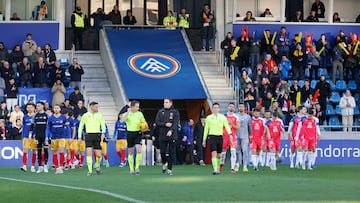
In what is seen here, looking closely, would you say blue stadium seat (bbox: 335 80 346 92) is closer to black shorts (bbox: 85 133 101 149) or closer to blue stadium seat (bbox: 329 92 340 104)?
blue stadium seat (bbox: 329 92 340 104)

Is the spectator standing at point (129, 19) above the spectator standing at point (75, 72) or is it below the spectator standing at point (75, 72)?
above

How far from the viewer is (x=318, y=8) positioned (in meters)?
49.0

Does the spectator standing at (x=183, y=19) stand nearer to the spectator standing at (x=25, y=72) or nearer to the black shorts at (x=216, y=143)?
the spectator standing at (x=25, y=72)

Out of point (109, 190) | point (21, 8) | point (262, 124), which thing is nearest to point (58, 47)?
point (21, 8)

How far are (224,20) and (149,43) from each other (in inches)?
159

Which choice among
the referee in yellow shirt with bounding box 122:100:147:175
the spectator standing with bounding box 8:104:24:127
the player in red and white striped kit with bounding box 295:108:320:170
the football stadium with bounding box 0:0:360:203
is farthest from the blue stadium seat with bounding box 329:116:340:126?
the referee in yellow shirt with bounding box 122:100:147:175

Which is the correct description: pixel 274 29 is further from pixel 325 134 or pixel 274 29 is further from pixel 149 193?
pixel 149 193

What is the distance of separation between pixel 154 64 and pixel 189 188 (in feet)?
71.8

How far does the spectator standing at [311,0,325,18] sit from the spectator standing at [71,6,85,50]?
35.9 ft

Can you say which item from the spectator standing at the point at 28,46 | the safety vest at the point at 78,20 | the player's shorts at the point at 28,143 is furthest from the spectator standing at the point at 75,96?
the player's shorts at the point at 28,143

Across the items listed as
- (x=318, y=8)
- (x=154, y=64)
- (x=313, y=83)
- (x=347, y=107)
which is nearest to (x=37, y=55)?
(x=154, y=64)

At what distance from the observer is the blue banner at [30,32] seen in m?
44.9

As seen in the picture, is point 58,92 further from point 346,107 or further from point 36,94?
point 346,107

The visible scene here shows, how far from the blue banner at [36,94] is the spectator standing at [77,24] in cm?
391
